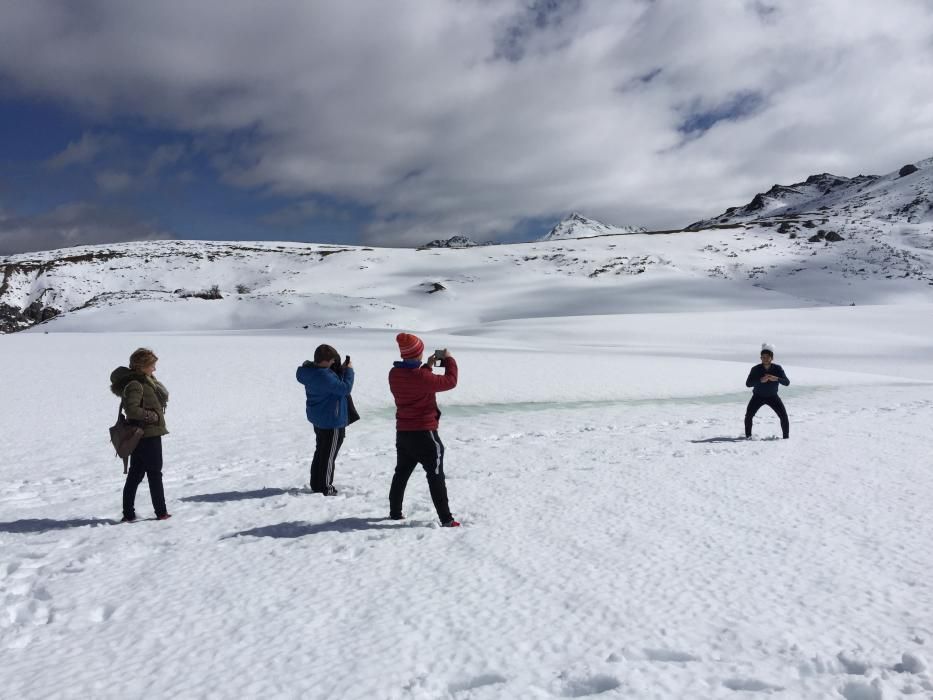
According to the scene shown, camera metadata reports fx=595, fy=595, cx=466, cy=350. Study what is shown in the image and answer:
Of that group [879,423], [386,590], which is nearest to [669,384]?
[879,423]

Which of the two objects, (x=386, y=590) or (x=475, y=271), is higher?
(x=475, y=271)

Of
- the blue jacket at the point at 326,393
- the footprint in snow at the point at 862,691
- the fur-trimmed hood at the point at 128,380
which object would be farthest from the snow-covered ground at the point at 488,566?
the fur-trimmed hood at the point at 128,380

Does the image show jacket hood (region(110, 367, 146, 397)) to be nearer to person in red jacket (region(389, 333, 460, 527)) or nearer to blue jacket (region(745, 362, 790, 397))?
person in red jacket (region(389, 333, 460, 527))

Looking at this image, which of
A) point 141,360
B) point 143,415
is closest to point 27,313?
point 141,360

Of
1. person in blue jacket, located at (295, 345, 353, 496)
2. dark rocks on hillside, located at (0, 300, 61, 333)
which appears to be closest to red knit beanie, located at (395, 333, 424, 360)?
person in blue jacket, located at (295, 345, 353, 496)

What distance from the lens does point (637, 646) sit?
3.36 m

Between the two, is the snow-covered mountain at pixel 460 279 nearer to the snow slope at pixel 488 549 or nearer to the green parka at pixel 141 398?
the snow slope at pixel 488 549

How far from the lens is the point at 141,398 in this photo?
228 inches

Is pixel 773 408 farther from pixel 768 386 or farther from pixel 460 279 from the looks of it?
pixel 460 279

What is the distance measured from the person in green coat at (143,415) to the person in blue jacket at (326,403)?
141cm

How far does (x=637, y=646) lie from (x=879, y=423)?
1025cm

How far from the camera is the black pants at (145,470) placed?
5930 mm

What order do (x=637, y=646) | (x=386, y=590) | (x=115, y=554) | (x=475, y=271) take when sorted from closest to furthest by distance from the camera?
1. (x=637, y=646)
2. (x=386, y=590)
3. (x=115, y=554)
4. (x=475, y=271)

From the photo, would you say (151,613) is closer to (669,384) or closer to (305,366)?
(305,366)
